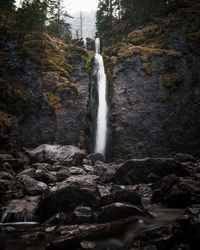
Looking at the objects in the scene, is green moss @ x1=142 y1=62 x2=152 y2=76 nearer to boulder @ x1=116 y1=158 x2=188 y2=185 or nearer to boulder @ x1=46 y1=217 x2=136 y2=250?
boulder @ x1=116 y1=158 x2=188 y2=185

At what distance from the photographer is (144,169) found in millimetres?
6367

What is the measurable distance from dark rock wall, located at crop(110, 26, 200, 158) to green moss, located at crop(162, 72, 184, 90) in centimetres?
21

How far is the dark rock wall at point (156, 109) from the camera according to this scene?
10.1 meters

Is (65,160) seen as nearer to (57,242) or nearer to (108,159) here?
(108,159)

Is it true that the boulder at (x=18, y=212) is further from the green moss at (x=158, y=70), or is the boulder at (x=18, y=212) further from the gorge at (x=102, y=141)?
the green moss at (x=158, y=70)

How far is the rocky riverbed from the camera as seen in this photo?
2693 millimetres

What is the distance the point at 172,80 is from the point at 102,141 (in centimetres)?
674

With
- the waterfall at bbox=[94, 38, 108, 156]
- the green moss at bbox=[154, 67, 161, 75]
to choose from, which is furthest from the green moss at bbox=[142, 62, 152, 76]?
the waterfall at bbox=[94, 38, 108, 156]

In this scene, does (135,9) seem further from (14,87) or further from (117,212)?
(117,212)

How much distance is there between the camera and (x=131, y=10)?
976 inches

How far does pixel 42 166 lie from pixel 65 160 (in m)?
1.24

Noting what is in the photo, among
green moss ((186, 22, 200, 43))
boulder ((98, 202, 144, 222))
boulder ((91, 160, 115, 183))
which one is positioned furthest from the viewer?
green moss ((186, 22, 200, 43))

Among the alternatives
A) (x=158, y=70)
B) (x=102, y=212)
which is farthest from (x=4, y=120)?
(x=158, y=70)

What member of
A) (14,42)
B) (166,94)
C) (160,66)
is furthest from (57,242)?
(14,42)
